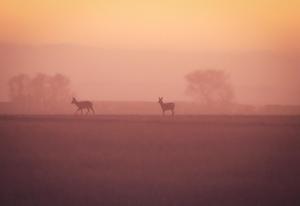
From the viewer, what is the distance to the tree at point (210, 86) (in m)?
4.88

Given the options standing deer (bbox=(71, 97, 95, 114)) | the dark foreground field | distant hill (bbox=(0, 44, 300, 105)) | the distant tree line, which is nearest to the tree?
distant hill (bbox=(0, 44, 300, 105))

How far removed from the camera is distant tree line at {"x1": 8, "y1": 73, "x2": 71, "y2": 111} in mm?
4820

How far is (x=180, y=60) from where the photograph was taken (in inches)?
193

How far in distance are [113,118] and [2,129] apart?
99cm

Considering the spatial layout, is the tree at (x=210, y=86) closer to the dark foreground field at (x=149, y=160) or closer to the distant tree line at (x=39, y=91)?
the dark foreground field at (x=149, y=160)

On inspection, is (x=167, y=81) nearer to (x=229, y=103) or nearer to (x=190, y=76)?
(x=190, y=76)

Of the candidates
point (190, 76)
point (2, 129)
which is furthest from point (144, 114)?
point (2, 129)

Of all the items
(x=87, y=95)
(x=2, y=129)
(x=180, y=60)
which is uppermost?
(x=180, y=60)

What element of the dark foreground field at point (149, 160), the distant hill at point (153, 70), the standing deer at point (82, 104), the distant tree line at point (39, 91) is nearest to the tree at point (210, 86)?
the distant hill at point (153, 70)

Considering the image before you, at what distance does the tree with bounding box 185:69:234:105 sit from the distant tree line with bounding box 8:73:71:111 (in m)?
1.13

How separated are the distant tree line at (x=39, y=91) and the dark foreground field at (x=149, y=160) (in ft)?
0.45

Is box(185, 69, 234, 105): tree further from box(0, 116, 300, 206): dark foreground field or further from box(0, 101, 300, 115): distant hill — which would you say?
box(0, 116, 300, 206): dark foreground field

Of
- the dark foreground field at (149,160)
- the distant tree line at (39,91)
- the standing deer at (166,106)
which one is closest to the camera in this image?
the dark foreground field at (149,160)

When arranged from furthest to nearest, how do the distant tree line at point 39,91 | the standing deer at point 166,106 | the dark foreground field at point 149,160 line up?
1. the standing deer at point 166,106
2. the distant tree line at point 39,91
3. the dark foreground field at point 149,160
